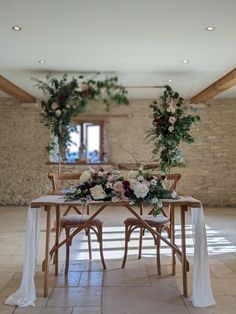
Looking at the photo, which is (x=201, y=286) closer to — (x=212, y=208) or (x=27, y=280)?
(x=27, y=280)

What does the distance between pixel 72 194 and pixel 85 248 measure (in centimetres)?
159

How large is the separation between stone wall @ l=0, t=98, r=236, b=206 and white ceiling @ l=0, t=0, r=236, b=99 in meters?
1.98

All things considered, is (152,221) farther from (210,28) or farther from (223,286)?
(210,28)

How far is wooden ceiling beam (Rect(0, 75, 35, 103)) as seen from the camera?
18.7ft

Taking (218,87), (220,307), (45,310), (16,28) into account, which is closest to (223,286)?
(220,307)

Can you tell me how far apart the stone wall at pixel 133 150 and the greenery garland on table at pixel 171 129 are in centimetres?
344

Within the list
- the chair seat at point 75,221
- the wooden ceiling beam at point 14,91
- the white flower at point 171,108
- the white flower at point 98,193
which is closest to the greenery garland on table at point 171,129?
the white flower at point 171,108

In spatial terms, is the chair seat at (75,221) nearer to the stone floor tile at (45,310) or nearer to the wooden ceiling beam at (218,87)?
the stone floor tile at (45,310)

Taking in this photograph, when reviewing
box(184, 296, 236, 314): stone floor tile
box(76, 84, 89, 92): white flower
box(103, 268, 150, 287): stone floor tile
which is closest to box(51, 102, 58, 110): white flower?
box(76, 84, 89, 92): white flower

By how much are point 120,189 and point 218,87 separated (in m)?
3.95

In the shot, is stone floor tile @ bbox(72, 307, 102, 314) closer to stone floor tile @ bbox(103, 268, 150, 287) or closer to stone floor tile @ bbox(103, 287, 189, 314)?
stone floor tile @ bbox(103, 287, 189, 314)

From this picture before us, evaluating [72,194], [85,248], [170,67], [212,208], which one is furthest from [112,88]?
[212,208]

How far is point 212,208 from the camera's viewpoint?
7.54 m

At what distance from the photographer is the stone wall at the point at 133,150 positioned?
7.69 metres
